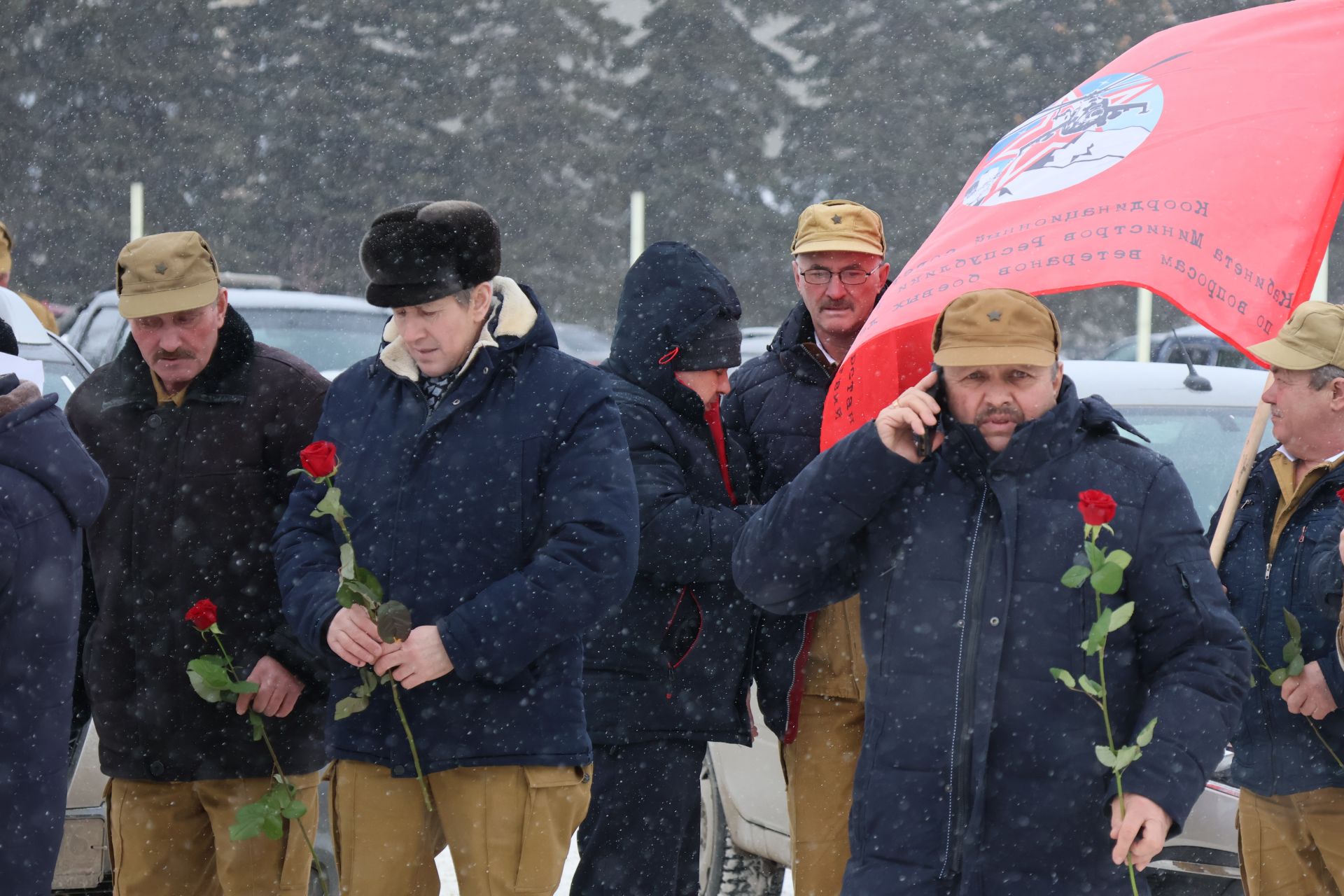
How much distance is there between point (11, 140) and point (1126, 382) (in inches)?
1173

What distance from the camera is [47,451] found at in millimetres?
3312

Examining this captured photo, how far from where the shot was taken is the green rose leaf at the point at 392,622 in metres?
3.44

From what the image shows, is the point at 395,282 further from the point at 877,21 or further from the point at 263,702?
the point at 877,21

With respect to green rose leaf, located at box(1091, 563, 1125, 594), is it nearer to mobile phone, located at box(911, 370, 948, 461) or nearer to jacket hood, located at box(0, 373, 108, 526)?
mobile phone, located at box(911, 370, 948, 461)

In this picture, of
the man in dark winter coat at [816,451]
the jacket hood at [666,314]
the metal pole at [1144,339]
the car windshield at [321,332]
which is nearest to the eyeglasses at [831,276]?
the man in dark winter coat at [816,451]

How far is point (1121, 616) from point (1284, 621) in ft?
4.16

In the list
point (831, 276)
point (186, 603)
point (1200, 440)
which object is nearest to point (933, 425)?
point (831, 276)

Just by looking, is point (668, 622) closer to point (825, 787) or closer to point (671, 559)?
point (671, 559)

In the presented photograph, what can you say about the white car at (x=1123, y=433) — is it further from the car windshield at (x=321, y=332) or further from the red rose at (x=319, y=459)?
the car windshield at (x=321, y=332)

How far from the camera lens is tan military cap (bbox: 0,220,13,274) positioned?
6.73 metres

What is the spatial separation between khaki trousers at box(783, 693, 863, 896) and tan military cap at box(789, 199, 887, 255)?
1250mm

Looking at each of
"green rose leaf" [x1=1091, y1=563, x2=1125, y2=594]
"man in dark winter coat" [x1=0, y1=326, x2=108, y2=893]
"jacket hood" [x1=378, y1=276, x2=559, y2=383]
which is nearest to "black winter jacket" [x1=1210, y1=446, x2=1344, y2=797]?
"green rose leaf" [x1=1091, y1=563, x2=1125, y2=594]

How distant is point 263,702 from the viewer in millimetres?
4141

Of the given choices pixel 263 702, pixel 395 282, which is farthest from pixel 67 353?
pixel 395 282
